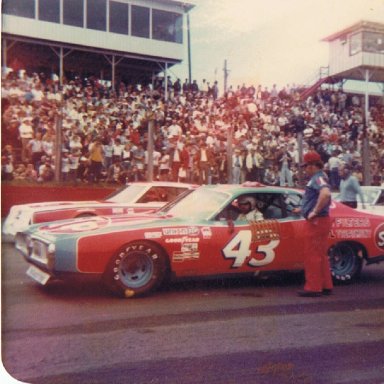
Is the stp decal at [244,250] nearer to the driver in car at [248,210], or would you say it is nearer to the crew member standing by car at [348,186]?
the driver in car at [248,210]

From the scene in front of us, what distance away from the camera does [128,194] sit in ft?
16.7

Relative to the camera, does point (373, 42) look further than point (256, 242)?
No

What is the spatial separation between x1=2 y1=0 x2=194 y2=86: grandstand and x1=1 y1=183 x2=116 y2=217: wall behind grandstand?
2.67 ft

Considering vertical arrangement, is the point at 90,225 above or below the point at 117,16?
below

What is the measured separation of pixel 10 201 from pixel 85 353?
1.10 meters

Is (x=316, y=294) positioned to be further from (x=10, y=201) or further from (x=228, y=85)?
(x=10, y=201)

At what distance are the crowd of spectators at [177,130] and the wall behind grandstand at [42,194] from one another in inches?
3.3

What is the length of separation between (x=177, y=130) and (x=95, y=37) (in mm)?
1042

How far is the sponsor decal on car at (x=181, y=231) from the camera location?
4.78 m

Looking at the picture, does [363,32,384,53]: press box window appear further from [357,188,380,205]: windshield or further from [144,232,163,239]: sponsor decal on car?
[144,232,163,239]: sponsor decal on car

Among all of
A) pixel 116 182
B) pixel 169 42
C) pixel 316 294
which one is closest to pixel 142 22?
pixel 169 42

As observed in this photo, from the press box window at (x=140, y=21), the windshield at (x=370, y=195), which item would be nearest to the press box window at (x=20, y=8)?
the press box window at (x=140, y=21)

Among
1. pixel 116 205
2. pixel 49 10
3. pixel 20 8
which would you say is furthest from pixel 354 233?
pixel 20 8

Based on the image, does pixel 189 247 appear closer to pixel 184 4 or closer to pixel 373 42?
pixel 184 4
